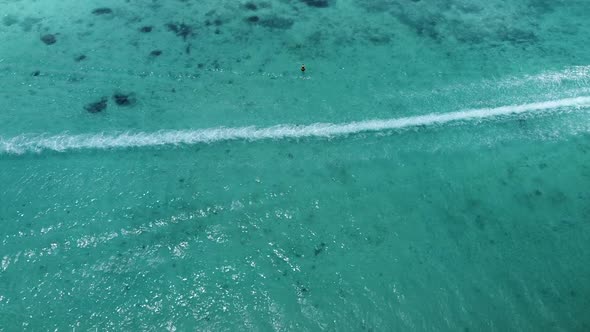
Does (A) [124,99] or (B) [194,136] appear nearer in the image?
(B) [194,136]

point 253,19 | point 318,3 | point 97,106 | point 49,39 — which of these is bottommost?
point 97,106

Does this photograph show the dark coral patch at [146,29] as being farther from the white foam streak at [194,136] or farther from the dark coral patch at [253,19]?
the white foam streak at [194,136]

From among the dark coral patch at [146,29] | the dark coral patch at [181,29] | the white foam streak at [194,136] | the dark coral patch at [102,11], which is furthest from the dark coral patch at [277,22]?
the dark coral patch at [102,11]

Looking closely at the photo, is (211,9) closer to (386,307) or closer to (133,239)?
(133,239)

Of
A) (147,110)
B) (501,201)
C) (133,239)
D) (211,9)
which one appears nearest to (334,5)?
(211,9)

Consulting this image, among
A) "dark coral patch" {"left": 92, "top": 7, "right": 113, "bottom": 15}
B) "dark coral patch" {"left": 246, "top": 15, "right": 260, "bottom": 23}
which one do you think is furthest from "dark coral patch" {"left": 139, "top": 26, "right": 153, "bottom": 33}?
"dark coral patch" {"left": 246, "top": 15, "right": 260, "bottom": 23}

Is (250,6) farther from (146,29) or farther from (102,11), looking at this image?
(102,11)

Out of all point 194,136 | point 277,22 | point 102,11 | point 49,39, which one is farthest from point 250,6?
point 49,39
